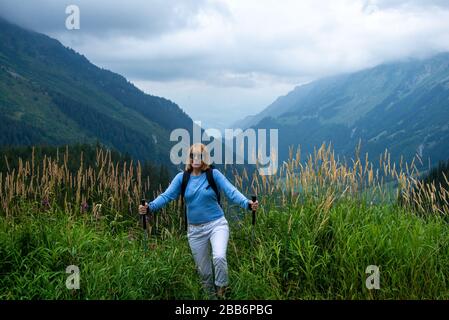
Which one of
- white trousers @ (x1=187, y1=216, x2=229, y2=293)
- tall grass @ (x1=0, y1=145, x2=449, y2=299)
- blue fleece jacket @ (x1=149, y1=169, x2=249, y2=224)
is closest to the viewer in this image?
tall grass @ (x1=0, y1=145, x2=449, y2=299)

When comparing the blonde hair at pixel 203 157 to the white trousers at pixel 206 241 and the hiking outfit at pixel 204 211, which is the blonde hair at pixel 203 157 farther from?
the white trousers at pixel 206 241

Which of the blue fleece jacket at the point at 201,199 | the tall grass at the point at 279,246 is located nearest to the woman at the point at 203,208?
the blue fleece jacket at the point at 201,199

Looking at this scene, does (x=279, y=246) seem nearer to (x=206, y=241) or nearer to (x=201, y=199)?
(x=206, y=241)

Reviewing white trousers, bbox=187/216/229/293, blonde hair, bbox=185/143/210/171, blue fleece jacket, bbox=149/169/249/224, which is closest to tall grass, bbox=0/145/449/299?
white trousers, bbox=187/216/229/293

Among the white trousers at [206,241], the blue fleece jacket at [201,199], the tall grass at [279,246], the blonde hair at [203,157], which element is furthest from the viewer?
the blonde hair at [203,157]

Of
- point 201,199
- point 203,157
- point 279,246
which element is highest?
point 203,157

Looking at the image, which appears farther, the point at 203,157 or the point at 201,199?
the point at 203,157

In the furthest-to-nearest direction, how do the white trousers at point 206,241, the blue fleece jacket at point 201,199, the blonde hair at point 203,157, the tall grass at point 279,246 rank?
1. the blonde hair at point 203,157
2. the blue fleece jacket at point 201,199
3. the white trousers at point 206,241
4. the tall grass at point 279,246

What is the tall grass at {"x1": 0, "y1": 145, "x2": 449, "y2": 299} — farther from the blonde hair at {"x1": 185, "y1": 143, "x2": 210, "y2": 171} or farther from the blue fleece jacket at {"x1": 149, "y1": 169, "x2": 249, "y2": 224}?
the blonde hair at {"x1": 185, "y1": 143, "x2": 210, "y2": 171}

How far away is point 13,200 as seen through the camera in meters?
8.08

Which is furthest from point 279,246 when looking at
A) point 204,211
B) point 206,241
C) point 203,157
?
point 203,157

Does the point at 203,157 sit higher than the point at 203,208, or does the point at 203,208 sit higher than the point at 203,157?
the point at 203,157
